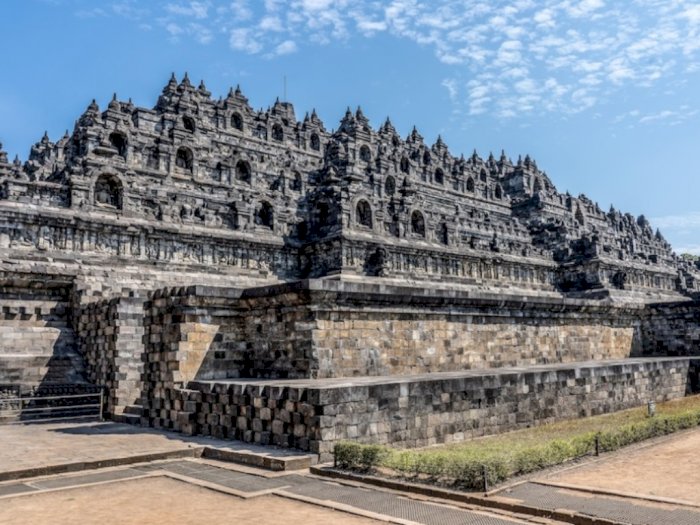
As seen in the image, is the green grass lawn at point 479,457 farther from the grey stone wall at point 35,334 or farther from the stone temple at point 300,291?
the grey stone wall at point 35,334

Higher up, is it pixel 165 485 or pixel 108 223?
pixel 108 223

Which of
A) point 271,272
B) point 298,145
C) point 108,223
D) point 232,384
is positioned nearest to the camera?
point 232,384

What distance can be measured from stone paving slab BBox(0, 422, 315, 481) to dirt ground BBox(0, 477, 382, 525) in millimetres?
1487

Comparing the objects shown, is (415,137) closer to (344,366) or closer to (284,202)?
(284,202)

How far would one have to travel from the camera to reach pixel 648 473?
9586mm

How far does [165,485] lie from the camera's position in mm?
9328

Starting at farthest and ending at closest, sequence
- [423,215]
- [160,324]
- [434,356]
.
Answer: [423,215] → [434,356] → [160,324]

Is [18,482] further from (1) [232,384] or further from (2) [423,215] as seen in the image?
(2) [423,215]

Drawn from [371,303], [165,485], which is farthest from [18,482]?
[371,303]

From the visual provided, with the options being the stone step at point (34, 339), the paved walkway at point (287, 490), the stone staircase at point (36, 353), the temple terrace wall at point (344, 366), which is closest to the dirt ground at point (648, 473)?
the paved walkway at point (287, 490)

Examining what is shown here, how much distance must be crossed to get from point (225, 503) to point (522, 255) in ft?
134

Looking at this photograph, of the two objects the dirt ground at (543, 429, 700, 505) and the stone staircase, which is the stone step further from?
the dirt ground at (543, 429, 700, 505)

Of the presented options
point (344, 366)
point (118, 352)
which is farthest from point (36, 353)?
point (344, 366)

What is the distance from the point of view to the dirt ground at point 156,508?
7477 mm
